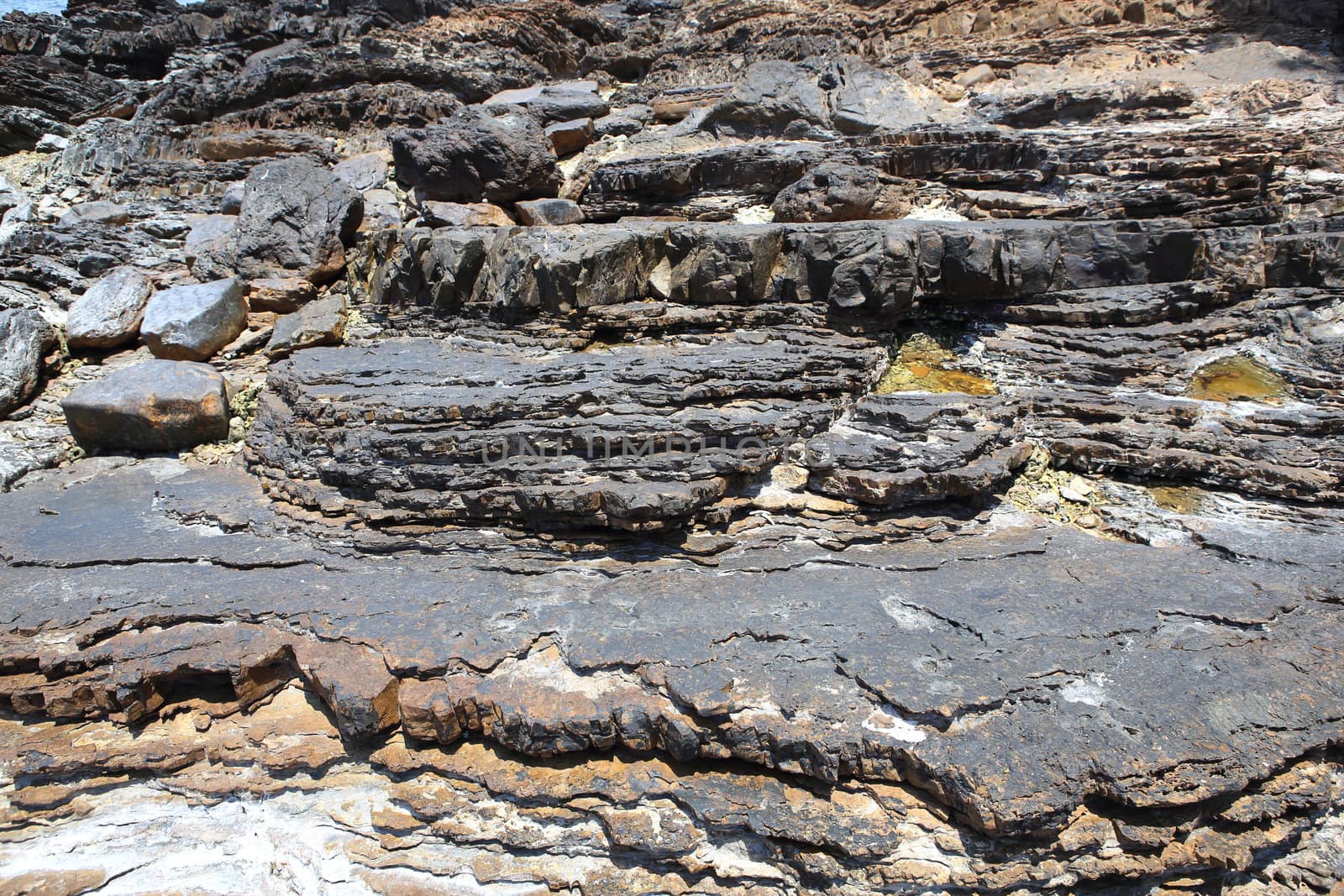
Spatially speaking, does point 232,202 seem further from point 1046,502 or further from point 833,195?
point 1046,502

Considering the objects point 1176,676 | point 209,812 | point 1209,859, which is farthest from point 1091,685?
point 209,812

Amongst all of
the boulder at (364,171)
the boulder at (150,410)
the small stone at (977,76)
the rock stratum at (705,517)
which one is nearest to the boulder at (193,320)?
the rock stratum at (705,517)

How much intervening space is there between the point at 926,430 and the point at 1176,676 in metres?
1.77

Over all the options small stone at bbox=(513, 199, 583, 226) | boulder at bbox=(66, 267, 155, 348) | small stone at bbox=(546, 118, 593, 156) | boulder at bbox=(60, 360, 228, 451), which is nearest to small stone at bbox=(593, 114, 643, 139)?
small stone at bbox=(546, 118, 593, 156)

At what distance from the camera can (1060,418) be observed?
452 centimetres

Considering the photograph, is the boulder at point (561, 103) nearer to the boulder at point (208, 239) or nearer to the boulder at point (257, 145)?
the boulder at point (257, 145)

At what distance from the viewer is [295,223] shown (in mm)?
6758

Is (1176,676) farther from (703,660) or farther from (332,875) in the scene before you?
(332,875)

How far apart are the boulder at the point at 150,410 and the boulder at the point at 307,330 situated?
2.38 ft

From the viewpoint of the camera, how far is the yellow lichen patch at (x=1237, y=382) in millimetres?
4547

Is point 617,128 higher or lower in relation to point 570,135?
higher

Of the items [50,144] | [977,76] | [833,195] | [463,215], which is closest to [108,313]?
[463,215]

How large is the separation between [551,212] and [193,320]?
3.43 m

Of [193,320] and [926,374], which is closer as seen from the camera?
[926,374]
